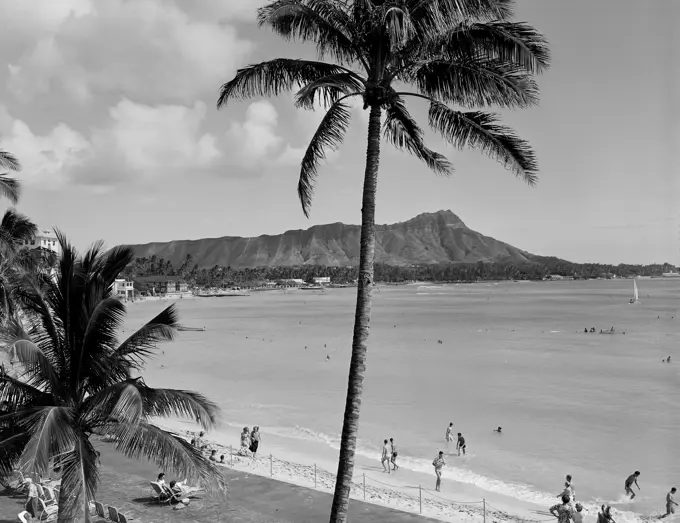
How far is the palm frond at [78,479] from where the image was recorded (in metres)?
6.59

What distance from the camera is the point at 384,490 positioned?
14.8 meters

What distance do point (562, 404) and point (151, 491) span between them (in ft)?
70.6

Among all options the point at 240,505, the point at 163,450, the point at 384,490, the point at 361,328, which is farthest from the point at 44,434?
the point at 384,490

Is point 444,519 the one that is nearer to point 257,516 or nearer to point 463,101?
point 257,516

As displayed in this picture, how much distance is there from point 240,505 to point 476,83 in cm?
946

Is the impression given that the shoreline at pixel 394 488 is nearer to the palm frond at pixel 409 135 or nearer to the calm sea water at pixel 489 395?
the calm sea water at pixel 489 395

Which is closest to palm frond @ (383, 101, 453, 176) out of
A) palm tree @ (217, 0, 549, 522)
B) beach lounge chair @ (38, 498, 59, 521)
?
palm tree @ (217, 0, 549, 522)

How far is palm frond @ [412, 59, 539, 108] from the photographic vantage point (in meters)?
7.07

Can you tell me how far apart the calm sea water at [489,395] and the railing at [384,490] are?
233 centimetres

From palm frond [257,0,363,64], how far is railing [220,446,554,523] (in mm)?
9197

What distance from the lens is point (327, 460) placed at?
745 inches

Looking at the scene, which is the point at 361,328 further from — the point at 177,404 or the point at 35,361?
the point at 35,361

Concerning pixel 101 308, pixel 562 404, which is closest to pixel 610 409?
pixel 562 404

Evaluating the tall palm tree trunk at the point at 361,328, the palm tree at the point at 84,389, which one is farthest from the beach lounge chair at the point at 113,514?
the tall palm tree trunk at the point at 361,328
